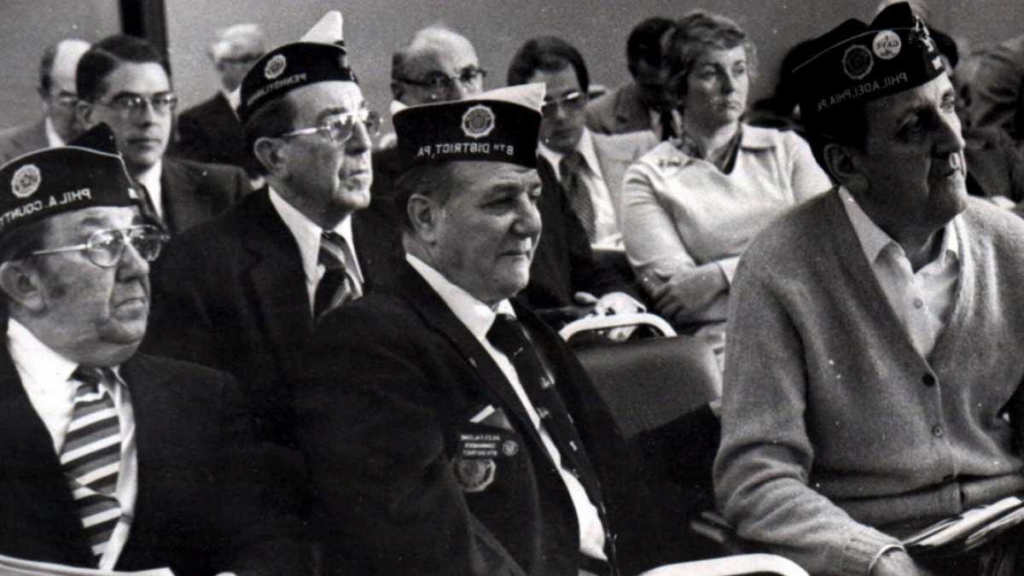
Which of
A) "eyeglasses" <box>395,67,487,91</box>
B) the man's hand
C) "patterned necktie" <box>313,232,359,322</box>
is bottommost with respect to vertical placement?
the man's hand

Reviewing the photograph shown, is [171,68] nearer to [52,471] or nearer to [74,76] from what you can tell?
[74,76]

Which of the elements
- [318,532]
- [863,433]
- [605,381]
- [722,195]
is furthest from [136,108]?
[863,433]

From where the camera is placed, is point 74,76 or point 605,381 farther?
point 605,381

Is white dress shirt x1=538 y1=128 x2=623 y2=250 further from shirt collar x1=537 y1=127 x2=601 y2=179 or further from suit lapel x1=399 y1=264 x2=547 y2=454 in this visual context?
suit lapel x1=399 y1=264 x2=547 y2=454

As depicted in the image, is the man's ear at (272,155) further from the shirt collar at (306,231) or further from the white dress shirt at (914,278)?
the white dress shirt at (914,278)

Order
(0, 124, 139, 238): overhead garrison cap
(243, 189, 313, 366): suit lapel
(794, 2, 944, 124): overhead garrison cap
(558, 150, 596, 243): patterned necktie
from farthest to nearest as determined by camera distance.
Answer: (558, 150, 596, 243): patterned necktie < (794, 2, 944, 124): overhead garrison cap < (243, 189, 313, 366): suit lapel < (0, 124, 139, 238): overhead garrison cap

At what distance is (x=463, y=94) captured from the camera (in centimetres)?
245

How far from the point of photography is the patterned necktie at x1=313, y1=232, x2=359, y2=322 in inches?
93.3

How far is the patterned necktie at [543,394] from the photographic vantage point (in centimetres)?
243

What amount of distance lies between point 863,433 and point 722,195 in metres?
0.53

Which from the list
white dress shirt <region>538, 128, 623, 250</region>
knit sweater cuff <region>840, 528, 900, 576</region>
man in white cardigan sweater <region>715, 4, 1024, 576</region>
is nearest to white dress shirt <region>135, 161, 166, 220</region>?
white dress shirt <region>538, 128, 623, 250</region>

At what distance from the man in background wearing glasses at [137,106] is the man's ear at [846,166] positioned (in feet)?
3.59

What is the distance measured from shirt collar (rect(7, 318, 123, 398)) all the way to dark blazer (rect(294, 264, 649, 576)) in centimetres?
36

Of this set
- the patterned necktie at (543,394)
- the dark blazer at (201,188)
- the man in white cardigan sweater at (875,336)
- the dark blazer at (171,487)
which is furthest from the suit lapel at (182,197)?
the man in white cardigan sweater at (875,336)
